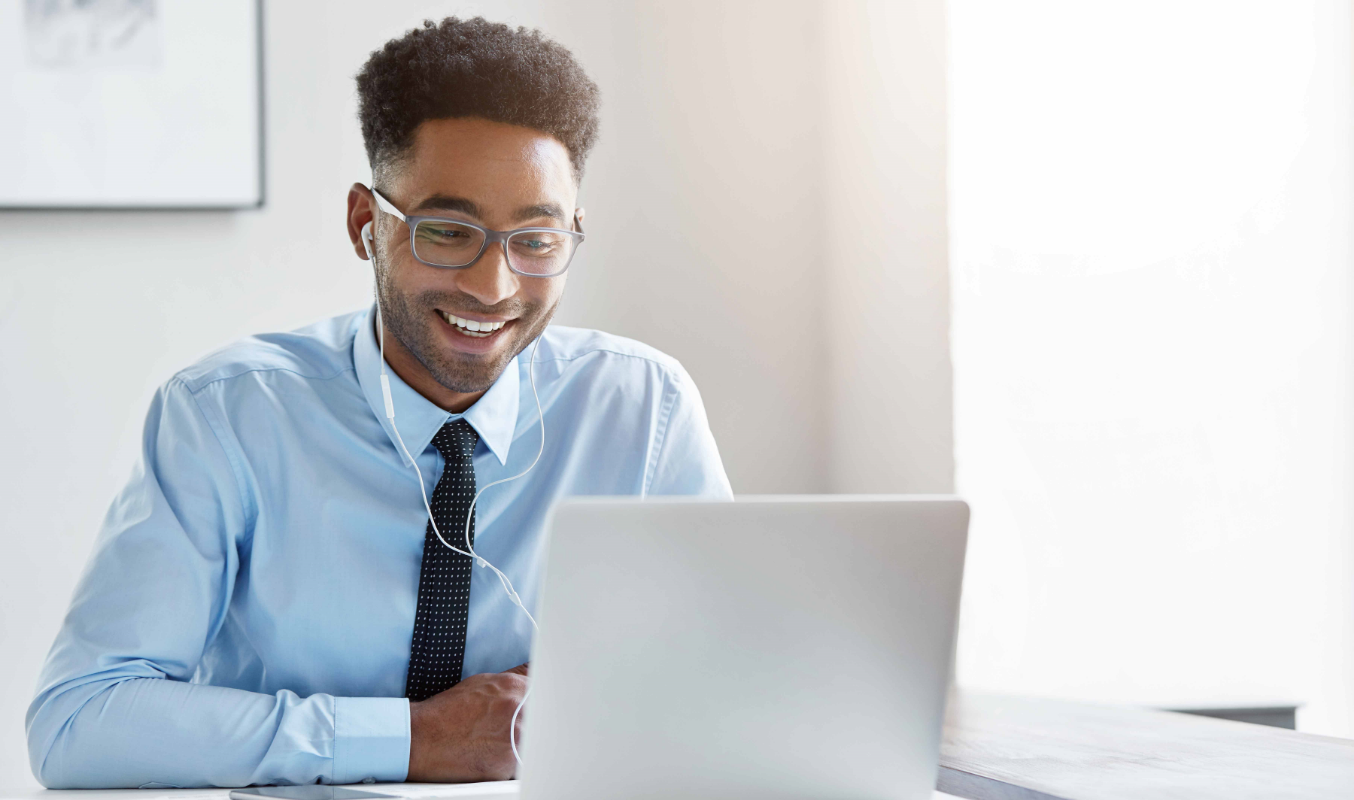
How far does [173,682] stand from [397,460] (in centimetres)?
33

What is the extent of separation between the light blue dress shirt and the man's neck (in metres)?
0.03

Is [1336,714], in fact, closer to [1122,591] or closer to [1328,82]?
[1122,591]

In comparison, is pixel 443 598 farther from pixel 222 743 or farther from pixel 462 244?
pixel 462 244

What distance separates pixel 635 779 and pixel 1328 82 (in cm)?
168

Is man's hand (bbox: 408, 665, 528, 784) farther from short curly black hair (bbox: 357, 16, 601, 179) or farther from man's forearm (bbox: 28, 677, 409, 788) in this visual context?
short curly black hair (bbox: 357, 16, 601, 179)

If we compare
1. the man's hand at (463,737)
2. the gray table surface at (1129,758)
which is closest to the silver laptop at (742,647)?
the gray table surface at (1129,758)

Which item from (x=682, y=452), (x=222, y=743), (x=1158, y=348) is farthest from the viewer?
(x=1158, y=348)

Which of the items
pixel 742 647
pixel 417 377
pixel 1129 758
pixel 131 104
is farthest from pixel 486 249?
pixel 131 104

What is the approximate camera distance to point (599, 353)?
1497 mm

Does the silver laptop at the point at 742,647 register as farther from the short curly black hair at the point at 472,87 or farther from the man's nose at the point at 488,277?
the short curly black hair at the point at 472,87

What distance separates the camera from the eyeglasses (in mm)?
1272

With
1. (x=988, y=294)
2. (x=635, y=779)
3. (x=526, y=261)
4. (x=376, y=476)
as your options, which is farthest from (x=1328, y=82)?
(x=635, y=779)

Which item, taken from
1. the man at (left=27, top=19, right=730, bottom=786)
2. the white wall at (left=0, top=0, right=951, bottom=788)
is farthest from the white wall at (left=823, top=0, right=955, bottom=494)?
the man at (left=27, top=19, right=730, bottom=786)

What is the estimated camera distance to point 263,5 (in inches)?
75.0
